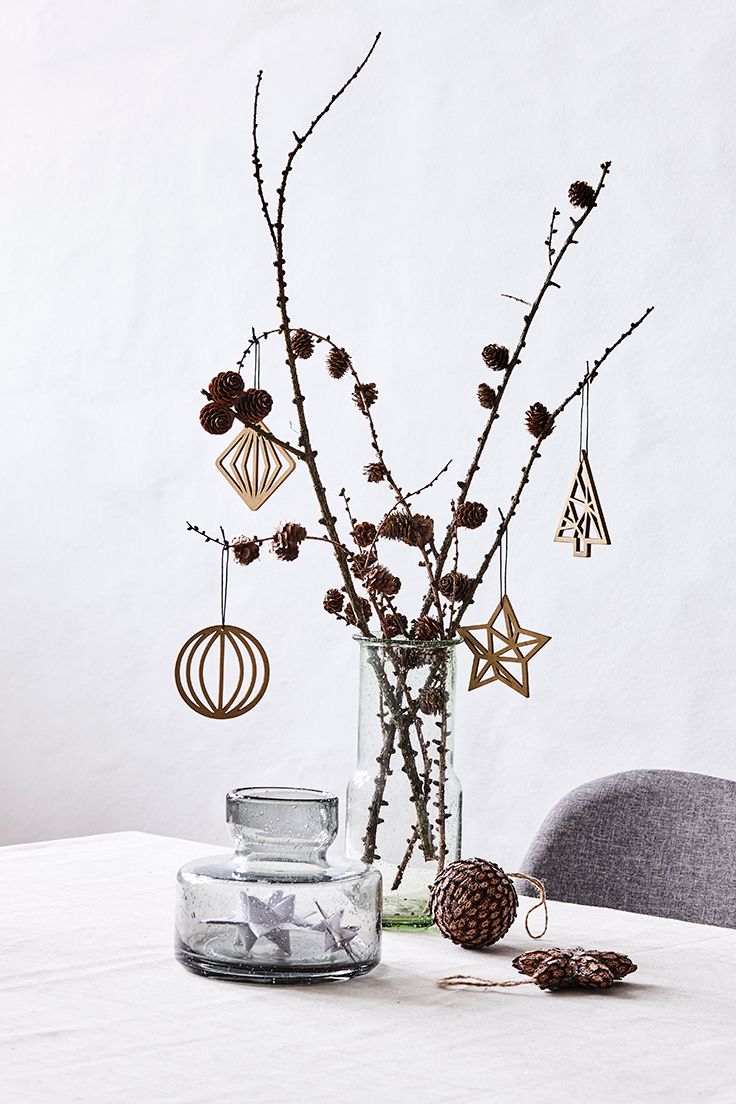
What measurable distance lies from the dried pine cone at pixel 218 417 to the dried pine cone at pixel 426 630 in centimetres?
22

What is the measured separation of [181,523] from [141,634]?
0.26 meters

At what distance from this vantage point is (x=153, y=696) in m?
3.12

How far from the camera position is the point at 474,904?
43.4 inches

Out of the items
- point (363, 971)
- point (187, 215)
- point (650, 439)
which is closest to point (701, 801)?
point (363, 971)

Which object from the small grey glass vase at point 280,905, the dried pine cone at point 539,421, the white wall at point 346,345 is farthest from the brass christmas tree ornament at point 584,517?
the white wall at point 346,345

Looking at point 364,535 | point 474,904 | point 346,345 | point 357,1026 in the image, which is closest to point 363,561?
point 364,535

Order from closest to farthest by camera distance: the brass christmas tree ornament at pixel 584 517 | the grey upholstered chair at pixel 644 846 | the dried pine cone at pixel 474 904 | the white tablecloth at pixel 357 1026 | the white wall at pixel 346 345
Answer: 1. the white tablecloth at pixel 357 1026
2. the dried pine cone at pixel 474 904
3. the brass christmas tree ornament at pixel 584 517
4. the grey upholstered chair at pixel 644 846
5. the white wall at pixel 346 345

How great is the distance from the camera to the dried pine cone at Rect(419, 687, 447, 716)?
117 cm

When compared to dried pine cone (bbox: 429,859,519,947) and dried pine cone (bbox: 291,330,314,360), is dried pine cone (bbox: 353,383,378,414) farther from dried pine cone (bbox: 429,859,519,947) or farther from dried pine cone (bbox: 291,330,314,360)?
dried pine cone (bbox: 429,859,519,947)

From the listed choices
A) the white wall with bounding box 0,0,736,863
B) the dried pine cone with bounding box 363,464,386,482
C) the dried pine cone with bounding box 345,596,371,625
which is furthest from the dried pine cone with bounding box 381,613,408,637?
the white wall with bounding box 0,0,736,863

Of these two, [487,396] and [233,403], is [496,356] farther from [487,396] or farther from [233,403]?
[233,403]

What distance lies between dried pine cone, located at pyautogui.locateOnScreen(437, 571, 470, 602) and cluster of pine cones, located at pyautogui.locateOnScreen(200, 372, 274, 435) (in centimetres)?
20

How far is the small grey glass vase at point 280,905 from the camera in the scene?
3.27ft

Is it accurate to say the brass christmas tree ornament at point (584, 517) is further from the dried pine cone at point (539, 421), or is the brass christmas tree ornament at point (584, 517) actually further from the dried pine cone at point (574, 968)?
the dried pine cone at point (574, 968)
